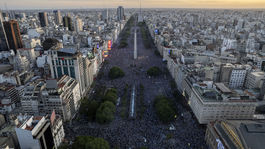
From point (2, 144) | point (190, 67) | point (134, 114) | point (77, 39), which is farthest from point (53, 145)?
point (77, 39)

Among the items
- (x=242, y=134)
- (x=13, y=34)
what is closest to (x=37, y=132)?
(x=242, y=134)

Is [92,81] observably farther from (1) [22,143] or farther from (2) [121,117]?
(1) [22,143]

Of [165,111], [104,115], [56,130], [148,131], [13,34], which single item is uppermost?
[13,34]

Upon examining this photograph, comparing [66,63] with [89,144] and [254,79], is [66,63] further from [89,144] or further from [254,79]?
[254,79]

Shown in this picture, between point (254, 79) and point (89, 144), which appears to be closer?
point (89, 144)

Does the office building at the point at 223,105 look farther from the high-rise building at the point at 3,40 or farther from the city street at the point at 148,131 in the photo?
the high-rise building at the point at 3,40

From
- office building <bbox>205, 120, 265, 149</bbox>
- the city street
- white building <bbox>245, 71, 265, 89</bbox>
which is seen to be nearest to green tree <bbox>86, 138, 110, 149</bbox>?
the city street

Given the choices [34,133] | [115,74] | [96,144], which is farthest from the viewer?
[115,74]

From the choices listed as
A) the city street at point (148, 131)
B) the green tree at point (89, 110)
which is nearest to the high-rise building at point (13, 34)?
the city street at point (148, 131)
